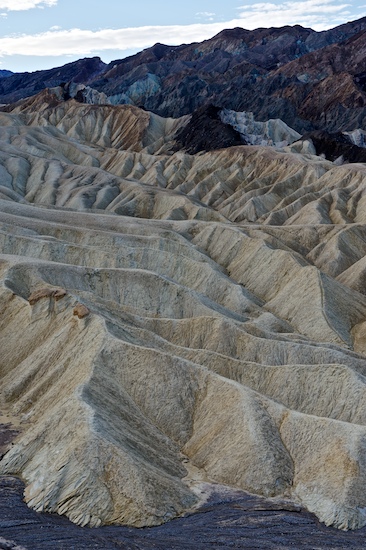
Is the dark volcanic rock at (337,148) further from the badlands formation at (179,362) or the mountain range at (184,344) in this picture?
the badlands formation at (179,362)

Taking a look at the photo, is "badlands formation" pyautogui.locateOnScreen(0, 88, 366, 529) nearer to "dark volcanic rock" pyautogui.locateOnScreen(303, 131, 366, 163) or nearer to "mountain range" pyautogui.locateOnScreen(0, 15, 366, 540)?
"mountain range" pyautogui.locateOnScreen(0, 15, 366, 540)

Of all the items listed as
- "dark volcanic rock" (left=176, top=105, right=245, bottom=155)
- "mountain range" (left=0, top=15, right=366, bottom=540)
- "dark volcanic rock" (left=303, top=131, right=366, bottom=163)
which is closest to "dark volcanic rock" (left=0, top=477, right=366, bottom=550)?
"mountain range" (left=0, top=15, right=366, bottom=540)

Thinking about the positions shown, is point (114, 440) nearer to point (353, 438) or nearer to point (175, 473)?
point (175, 473)

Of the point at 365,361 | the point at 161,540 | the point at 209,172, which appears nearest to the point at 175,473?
the point at 161,540

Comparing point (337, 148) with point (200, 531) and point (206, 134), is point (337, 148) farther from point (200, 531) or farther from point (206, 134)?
point (200, 531)

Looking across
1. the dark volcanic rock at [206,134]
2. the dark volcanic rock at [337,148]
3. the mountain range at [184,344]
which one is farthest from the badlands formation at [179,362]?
the dark volcanic rock at [206,134]
